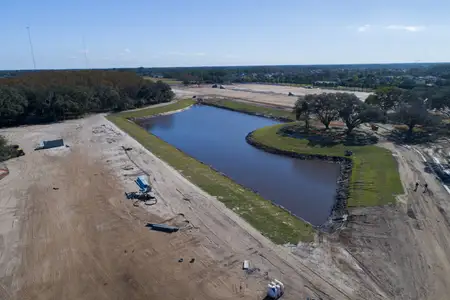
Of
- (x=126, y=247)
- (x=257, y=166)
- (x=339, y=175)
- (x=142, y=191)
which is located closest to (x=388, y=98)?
(x=339, y=175)

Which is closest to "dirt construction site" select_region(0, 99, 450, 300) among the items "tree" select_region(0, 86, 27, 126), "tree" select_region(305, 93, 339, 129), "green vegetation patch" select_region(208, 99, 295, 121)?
"tree" select_region(305, 93, 339, 129)

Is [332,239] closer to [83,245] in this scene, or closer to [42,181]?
[83,245]

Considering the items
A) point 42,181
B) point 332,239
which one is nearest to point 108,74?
point 42,181

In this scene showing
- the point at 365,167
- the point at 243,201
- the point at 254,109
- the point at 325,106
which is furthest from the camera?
the point at 254,109

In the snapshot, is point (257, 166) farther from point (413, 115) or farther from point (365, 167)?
point (413, 115)

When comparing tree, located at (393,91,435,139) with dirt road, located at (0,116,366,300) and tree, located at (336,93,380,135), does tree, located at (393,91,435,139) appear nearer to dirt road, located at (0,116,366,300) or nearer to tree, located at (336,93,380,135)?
tree, located at (336,93,380,135)

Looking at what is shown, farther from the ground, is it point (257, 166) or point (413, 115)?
point (413, 115)
